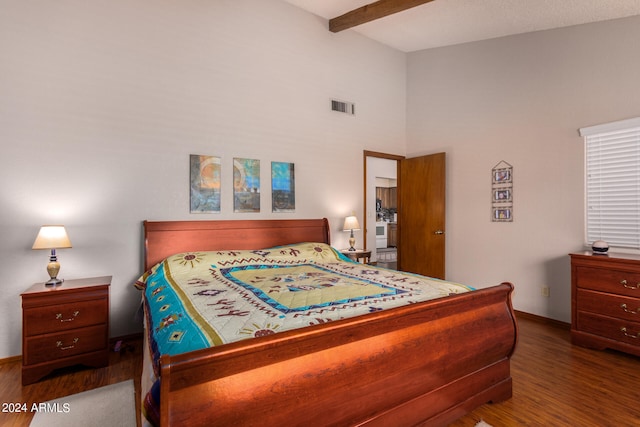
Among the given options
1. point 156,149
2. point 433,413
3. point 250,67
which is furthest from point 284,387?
point 250,67

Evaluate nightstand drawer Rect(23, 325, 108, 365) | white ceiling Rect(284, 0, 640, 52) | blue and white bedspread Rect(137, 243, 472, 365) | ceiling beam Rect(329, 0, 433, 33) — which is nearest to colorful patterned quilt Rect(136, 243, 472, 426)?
blue and white bedspread Rect(137, 243, 472, 365)

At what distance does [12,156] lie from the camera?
267cm

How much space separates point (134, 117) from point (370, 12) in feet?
9.45

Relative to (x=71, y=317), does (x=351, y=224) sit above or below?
above

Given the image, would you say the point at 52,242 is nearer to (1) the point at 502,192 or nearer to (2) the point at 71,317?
(2) the point at 71,317

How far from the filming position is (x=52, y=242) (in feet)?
8.24

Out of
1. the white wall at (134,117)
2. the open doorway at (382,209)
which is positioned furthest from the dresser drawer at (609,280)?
the white wall at (134,117)

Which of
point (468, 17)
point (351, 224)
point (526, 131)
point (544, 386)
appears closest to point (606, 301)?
point (544, 386)

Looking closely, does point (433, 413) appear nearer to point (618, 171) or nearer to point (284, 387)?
point (284, 387)

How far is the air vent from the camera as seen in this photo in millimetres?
4477

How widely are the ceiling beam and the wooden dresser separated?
2.99m

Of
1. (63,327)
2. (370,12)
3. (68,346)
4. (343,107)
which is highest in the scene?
(370,12)

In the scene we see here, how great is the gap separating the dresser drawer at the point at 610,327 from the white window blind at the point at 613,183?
795 mm

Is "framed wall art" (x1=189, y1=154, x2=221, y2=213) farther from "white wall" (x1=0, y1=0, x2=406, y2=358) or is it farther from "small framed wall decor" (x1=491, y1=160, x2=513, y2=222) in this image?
"small framed wall decor" (x1=491, y1=160, x2=513, y2=222)
